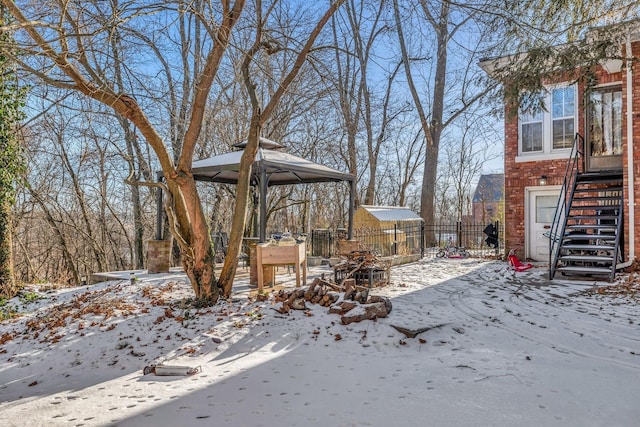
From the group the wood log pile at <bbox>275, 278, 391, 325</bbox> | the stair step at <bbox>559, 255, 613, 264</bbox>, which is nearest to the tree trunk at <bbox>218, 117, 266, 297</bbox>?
the wood log pile at <bbox>275, 278, 391, 325</bbox>

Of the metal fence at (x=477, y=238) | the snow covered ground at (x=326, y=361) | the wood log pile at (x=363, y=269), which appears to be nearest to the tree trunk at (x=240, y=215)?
the snow covered ground at (x=326, y=361)

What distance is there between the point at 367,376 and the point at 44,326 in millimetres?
4366

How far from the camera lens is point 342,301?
539cm

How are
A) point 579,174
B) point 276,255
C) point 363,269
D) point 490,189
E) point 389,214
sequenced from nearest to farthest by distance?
1. point 276,255
2. point 363,269
3. point 579,174
4. point 389,214
5. point 490,189

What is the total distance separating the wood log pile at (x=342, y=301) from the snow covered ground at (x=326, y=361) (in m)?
0.15

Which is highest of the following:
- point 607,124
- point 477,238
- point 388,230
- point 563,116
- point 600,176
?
point 563,116

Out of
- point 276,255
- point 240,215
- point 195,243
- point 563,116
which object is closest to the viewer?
point 195,243

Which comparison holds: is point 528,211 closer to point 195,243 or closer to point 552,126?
point 552,126

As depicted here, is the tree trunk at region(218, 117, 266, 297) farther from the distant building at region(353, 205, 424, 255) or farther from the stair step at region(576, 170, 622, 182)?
the stair step at region(576, 170, 622, 182)

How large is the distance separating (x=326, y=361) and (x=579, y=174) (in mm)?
8192

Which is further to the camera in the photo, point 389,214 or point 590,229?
point 389,214

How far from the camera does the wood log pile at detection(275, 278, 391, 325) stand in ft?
16.6

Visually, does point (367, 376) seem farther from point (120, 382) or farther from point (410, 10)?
point (410, 10)

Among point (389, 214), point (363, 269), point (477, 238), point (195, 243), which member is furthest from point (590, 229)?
point (195, 243)
